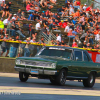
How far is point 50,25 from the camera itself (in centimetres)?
2138

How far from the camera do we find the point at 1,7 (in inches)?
930

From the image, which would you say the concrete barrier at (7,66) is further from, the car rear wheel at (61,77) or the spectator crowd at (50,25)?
the car rear wheel at (61,77)

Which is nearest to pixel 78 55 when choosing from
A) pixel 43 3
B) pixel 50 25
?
pixel 50 25

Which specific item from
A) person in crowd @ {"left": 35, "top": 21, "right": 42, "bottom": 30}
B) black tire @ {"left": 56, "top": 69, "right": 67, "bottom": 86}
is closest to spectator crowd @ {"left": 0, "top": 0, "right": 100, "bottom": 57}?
person in crowd @ {"left": 35, "top": 21, "right": 42, "bottom": 30}

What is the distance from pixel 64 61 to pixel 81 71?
3.98ft

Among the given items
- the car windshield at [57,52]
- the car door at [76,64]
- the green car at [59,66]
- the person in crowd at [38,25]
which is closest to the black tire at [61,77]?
the green car at [59,66]

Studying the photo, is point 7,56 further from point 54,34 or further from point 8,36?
point 54,34

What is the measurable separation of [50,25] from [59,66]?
11.0 metres

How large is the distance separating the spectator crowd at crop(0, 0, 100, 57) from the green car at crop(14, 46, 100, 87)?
15.8ft

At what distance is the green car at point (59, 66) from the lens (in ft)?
34.8

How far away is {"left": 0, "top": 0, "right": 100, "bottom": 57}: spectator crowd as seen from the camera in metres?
17.0

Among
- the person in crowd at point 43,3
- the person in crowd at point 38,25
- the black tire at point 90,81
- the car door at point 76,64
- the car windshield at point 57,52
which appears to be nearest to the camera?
the car door at point 76,64

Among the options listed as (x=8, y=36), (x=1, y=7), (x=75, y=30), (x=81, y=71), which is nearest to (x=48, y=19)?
(x=75, y=30)

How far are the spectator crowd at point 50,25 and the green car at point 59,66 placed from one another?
4803 millimetres
